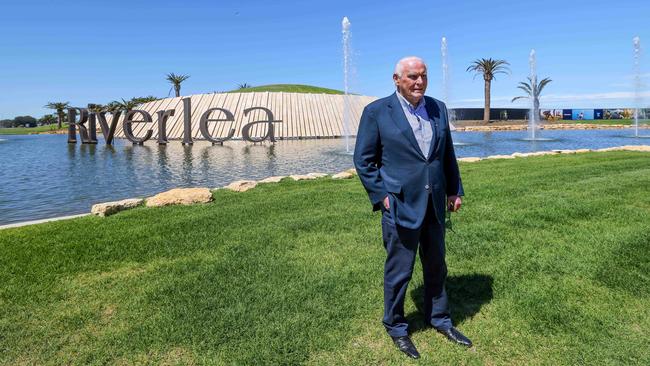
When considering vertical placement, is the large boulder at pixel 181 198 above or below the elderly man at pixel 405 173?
below

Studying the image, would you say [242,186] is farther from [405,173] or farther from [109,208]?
[405,173]

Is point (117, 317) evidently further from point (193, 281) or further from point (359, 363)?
point (359, 363)

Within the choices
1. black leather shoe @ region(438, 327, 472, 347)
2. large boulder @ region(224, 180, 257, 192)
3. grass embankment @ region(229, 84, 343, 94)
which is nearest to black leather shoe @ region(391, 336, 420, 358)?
black leather shoe @ region(438, 327, 472, 347)

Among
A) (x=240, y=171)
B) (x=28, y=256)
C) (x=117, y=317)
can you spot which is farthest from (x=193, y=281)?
(x=240, y=171)

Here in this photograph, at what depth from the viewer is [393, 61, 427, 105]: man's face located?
2.97 meters

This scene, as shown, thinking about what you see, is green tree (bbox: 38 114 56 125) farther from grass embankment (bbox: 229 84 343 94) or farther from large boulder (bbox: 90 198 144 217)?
large boulder (bbox: 90 198 144 217)

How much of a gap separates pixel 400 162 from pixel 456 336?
1.35 metres

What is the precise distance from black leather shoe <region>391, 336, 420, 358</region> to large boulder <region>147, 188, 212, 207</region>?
586 cm

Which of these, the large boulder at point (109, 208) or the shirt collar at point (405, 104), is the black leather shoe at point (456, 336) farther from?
the large boulder at point (109, 208)

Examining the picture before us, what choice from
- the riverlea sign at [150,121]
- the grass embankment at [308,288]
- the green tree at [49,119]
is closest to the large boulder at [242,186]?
the grass embankment at [308,288]

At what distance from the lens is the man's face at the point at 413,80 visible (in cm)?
297

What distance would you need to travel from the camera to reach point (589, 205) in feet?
21.3

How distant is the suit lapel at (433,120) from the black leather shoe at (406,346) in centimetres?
132

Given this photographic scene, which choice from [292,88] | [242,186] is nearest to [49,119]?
[292,88]
